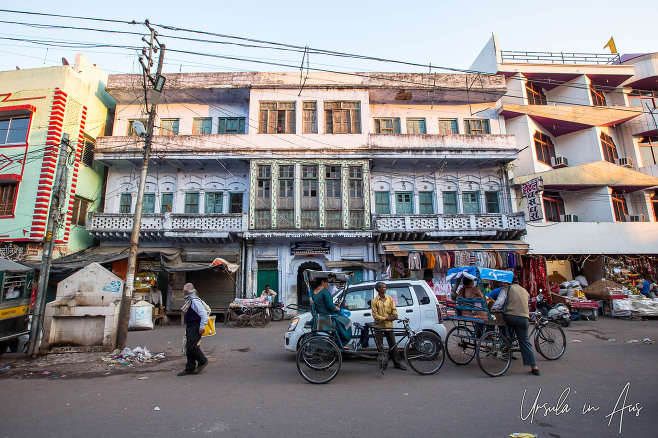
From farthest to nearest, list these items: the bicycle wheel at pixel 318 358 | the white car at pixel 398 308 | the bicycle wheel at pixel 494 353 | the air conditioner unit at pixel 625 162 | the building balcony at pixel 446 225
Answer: the air conditioner unit at pixel 625 162, the building balcony at pixel 446 225, the white car at pixel 398 308, the bicycle wheel at pixel 494 353, the bicycle wheel at pixel 318 358

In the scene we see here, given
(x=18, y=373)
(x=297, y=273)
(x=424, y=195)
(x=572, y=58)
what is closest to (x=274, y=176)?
(x=297, y=273)

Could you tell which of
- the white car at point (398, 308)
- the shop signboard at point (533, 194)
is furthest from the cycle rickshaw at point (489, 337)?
the shop signboard at point (533, 194)

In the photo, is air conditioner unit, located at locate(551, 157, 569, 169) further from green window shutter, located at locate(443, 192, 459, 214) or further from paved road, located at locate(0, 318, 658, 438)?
paved road, located at locate(0, 318, 658, 438)

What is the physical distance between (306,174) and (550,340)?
44.3 feet

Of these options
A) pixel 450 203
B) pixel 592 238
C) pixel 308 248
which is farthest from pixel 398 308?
pixel 592 238

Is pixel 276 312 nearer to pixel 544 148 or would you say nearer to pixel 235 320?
pixel 235 320

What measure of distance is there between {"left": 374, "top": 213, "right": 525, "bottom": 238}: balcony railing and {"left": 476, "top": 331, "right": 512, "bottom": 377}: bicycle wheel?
11.3 m

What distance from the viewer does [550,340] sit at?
24.9 ft

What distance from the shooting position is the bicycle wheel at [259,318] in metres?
14.3

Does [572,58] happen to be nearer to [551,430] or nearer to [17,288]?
[551,430]

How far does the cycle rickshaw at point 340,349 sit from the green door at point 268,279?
11355 millimetres

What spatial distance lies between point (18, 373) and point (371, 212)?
14827 millimetres

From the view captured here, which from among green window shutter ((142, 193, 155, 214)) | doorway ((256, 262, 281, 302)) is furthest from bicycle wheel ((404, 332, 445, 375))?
green window shutter ((142, 193, 155, 214))

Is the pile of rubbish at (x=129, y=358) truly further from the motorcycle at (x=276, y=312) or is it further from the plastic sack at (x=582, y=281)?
the plastic sack at (x=582, y=281)
